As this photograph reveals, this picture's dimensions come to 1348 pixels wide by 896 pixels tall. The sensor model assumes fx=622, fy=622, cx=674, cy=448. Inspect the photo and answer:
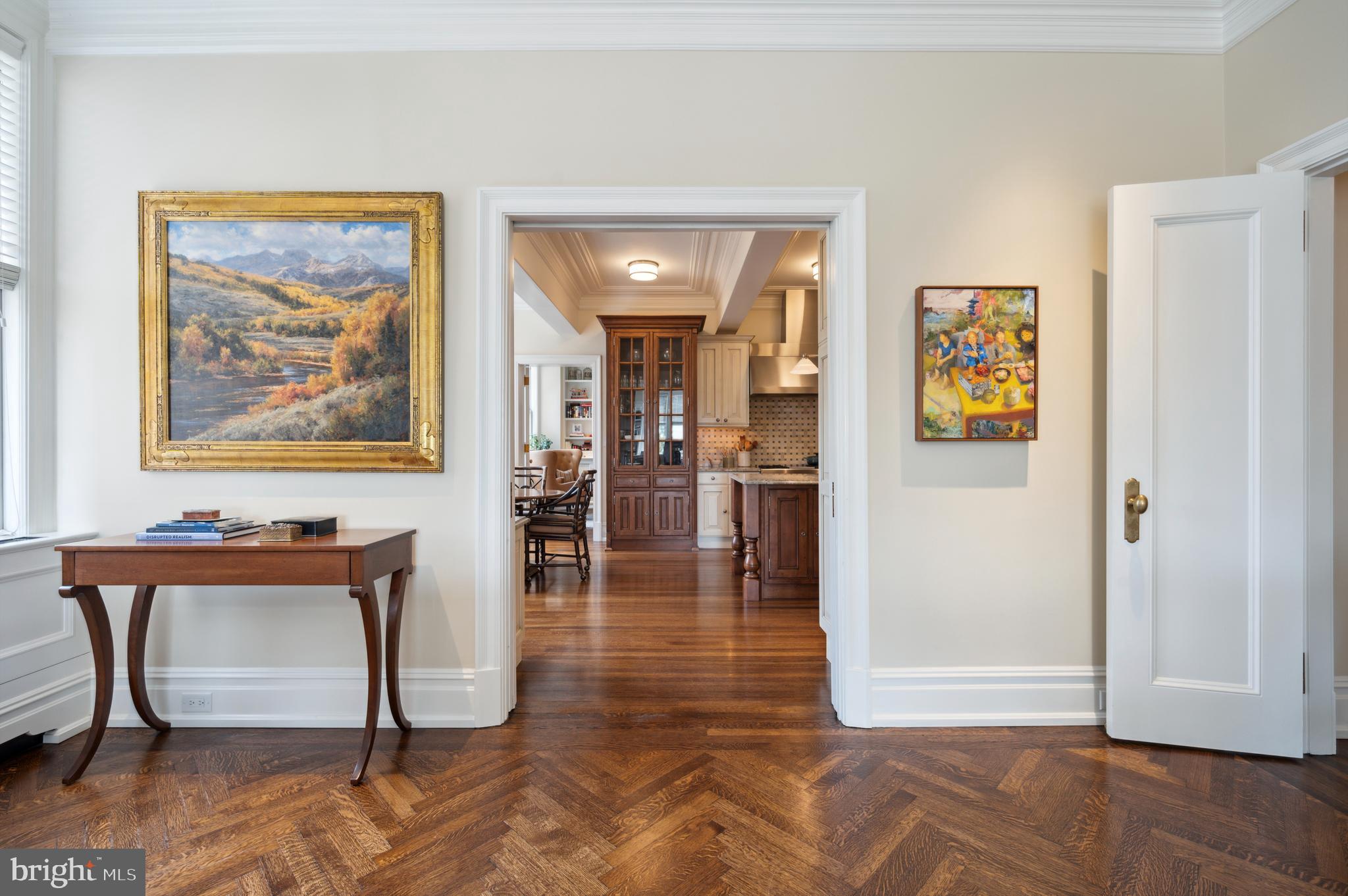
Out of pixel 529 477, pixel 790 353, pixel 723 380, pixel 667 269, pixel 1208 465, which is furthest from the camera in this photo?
pixel 529 477

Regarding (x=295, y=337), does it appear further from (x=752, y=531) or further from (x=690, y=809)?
(x=752, y=531)

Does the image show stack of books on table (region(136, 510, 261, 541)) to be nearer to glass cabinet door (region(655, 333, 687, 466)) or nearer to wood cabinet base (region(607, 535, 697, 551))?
wood cabinet base (region(607, 535, 697, 551))

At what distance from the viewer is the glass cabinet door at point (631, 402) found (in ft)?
23.9

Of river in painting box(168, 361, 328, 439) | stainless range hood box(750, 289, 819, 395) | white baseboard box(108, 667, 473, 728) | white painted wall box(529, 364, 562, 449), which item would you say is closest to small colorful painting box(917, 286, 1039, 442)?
white baseboard box(108, 667, 473, 728)

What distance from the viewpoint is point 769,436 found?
7.79 metres

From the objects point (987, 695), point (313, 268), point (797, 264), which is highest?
point (797, 264)

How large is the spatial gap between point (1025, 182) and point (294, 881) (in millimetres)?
3525

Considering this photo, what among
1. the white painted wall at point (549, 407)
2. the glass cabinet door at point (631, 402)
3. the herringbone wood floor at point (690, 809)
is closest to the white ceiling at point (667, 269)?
the glass cabinet door at point (631, 402)

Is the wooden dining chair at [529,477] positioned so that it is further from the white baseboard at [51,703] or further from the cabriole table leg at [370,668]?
the cabriole table leg at [370,668]

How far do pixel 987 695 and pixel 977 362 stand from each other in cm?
140

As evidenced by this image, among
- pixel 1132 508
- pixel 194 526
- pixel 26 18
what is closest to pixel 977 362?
pixel 1132 508

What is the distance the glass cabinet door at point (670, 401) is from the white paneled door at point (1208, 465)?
5112mm

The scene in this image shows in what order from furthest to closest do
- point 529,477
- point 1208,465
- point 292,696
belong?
point 529,477, point 292,696, point 1208,465

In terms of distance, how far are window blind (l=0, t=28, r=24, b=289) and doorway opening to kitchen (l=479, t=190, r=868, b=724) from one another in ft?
6.07
